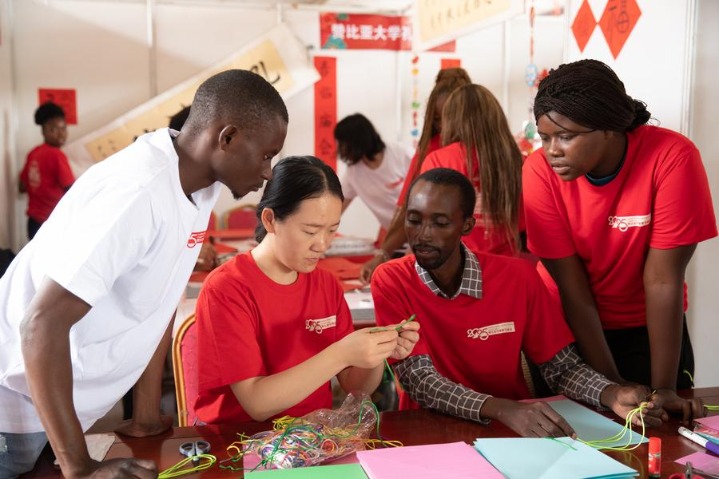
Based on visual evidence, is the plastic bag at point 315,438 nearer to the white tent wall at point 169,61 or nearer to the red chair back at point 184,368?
the red chair back at point 184,368

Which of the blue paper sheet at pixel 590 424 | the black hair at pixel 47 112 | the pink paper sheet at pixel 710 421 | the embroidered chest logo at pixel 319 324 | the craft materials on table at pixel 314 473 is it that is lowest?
the blue paper sheet at pixel 590 424

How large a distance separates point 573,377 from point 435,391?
1.16ft

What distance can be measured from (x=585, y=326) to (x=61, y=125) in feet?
15.7

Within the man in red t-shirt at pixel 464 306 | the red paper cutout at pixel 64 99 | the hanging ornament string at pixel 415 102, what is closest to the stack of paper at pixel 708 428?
the man in red t-shirt at pixel 464 306

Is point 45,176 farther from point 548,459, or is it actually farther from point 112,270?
point 548,459

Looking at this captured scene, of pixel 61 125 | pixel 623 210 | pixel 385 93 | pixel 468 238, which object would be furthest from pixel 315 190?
pixel 385 93

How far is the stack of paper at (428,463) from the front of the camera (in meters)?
1.07

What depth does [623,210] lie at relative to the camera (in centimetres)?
162

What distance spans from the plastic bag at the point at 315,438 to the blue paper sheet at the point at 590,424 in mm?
387

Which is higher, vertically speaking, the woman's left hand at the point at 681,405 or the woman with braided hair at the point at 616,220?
the woman with braided hair at the point at 616,220

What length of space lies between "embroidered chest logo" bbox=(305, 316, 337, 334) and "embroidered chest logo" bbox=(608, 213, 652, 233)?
0.69 meters

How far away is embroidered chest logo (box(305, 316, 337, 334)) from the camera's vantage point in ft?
5.09

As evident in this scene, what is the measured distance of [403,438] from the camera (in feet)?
4.14

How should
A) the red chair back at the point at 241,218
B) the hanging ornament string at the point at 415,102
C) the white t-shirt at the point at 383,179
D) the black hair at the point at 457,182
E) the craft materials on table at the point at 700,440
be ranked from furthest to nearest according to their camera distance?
the hanging ornament string at the point at 415,102, the red chair back at the point at 241,218, the white t-shirt at the point at 383,179, the black hair at the point at 457,182, the craft materials on table at the point at 700,440
